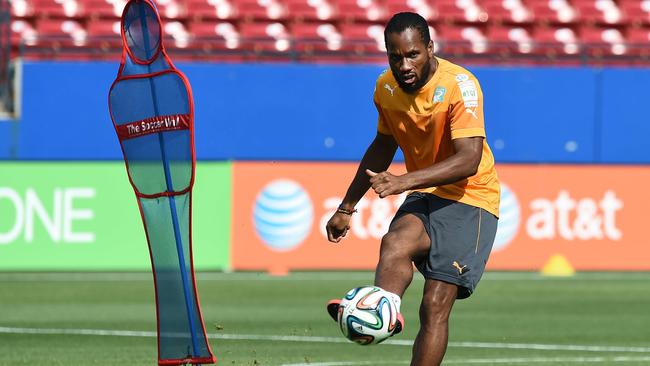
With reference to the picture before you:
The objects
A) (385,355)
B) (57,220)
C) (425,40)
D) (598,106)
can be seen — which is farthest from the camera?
(598,106)

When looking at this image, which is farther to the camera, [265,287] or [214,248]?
[214,248]

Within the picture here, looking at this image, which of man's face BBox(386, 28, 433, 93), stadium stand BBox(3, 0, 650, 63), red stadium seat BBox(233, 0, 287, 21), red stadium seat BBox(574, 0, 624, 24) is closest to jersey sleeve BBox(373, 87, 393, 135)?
man's face BBox(386, 28, 433, 93)

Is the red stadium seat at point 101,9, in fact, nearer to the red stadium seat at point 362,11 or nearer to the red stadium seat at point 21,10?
the red stadium seat at point 21,10

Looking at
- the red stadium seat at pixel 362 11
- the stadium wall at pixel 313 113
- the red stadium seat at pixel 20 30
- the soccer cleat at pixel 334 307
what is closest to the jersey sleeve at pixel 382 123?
the soccer cleat at pixel 334 307

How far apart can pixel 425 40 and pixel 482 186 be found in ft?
2.99

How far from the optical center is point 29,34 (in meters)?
22.5

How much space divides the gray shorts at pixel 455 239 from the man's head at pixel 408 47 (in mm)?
718

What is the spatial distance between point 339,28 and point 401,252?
56.3ft

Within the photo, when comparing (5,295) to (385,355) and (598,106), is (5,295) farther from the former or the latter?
(598,106)

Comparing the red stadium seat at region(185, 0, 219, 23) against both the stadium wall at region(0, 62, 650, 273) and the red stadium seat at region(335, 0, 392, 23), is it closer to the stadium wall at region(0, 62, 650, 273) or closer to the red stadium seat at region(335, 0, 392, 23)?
the red stadium seat at region(335, 0, 392, 23)

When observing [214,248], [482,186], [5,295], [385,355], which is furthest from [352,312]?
[214,248]

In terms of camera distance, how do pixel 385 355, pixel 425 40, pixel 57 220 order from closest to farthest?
pixel 425 40 < pixel 385 355 < pixel 57 220

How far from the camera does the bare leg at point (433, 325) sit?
270 inches

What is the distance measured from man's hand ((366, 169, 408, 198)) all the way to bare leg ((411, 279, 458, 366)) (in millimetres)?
739
